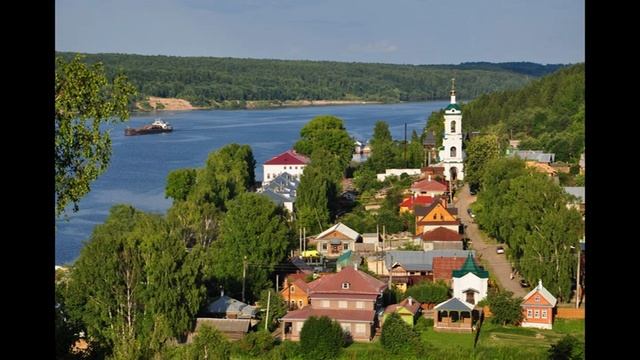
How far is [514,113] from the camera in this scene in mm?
23219

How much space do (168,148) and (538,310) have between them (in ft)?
66.2

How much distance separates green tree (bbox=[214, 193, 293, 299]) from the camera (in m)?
8.33

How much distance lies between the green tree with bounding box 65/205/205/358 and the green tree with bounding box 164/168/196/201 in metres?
6.45

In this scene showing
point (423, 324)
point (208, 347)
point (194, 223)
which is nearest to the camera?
point (208, 347)

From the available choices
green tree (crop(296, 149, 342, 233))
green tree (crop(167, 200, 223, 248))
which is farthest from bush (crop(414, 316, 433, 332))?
green tree (crop(296, 149, 342, 233))

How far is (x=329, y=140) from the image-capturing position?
18094 mm

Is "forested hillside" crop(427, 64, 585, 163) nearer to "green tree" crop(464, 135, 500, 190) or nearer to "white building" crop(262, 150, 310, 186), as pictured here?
"green tree" crop(464, 135, 500, 190)

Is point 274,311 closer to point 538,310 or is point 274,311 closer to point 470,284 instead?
point 470,284

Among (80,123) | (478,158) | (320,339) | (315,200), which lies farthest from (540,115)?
(80,123)

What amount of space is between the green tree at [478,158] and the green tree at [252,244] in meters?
5.97

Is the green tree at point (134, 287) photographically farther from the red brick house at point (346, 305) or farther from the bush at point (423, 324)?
the bush at point (423, 324)
